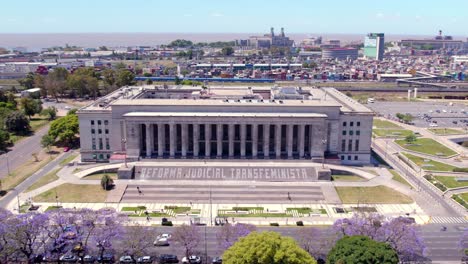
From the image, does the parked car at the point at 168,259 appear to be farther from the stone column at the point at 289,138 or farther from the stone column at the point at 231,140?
the stone column at the point at 289,138

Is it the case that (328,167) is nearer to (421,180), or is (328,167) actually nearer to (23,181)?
(421,180)

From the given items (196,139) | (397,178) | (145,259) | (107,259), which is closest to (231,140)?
(196,139)

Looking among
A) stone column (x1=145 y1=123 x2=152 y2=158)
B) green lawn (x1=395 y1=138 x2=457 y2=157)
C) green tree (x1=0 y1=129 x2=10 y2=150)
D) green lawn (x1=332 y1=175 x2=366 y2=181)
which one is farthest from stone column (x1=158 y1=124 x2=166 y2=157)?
green lawn (x1=395 y1=138 x2=457 y2=157)

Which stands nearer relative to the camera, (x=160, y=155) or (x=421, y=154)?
(x=160, y=155)

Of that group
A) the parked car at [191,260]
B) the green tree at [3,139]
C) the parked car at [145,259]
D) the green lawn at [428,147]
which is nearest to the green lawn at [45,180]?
the green tree at [3,139]

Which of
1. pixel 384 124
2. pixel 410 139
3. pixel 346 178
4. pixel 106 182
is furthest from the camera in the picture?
pixel 384 124

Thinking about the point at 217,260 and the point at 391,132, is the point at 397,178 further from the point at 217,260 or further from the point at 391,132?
the point at 217,260

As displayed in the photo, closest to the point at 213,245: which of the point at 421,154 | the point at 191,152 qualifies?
the point at 191,152

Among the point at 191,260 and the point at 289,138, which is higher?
the point at 289,138
